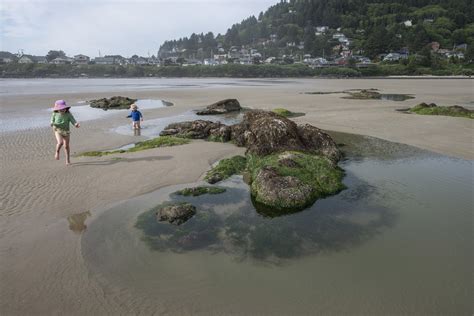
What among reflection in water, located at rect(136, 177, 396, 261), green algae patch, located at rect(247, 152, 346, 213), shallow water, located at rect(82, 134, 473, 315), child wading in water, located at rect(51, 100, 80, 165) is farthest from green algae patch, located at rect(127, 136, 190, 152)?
reflection in water, located at rect(136, 177, 396, 261)

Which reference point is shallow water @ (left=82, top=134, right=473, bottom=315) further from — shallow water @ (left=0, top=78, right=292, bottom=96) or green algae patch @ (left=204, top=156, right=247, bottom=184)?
shallow water @ (left=0, top=78, right=292, bottom=96)

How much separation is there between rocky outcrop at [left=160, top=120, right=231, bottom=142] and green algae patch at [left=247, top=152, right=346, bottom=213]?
5.59m

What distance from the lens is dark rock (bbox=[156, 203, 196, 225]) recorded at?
332 inches

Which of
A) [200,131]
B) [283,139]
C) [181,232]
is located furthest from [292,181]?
[200,131]

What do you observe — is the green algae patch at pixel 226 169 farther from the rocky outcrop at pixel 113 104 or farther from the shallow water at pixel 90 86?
the shallow water at pixel 90 86

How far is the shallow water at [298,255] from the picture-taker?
5.65 meters

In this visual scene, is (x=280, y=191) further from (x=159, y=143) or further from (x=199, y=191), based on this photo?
(x=159, y=143)

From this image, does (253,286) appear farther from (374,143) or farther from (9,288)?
(374,143)

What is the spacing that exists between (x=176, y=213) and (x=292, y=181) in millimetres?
3588

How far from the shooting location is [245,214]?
9.02 meters

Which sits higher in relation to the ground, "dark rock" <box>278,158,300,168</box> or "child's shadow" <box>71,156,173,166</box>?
"dark rock" <box>278,158,300,168</box>

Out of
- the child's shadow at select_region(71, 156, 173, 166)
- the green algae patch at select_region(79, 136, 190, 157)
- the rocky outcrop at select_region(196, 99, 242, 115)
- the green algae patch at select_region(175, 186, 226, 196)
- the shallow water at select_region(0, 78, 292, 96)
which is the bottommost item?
the green algae patch at select_region(175, 186, 226, 196)

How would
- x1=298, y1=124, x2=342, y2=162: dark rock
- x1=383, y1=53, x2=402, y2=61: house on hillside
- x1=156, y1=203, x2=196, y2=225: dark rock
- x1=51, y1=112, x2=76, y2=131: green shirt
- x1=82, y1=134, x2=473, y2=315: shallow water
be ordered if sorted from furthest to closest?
x1=383, y1=53, x2=402, y2=61: house on hillside < x1=298, y1=124, x2=342, y2=162: dark rock < x1=51, y1=112, x2=76, y2=131: green shirt < x1=156, y1=203, x2=196, y2=225: dark rock < x1=82, y1=134, x2=473, y2=315: shallow water

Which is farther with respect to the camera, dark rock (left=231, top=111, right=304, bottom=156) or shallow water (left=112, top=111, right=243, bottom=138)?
shallow water (left=112, top=111, right=243, bottom=138)
